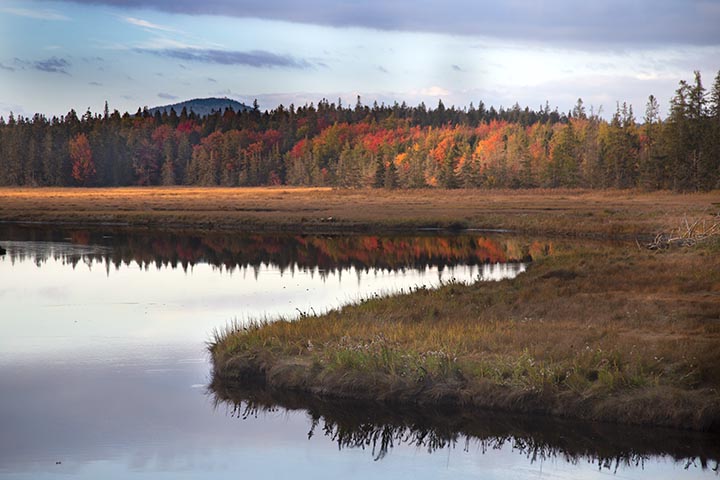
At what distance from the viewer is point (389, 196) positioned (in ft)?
343

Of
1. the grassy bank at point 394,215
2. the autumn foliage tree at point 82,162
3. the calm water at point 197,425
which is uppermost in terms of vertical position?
the autumn foliage tree at point 82,162

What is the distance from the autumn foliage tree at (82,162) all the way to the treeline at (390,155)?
0.68ft

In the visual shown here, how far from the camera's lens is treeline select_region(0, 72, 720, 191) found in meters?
95.1

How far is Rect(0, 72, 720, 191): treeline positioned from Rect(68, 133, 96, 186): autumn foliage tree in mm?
207

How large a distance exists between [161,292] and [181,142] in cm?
14396

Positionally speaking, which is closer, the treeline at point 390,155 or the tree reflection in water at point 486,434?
the tree reflection in water at point 486,434

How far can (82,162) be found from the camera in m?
157

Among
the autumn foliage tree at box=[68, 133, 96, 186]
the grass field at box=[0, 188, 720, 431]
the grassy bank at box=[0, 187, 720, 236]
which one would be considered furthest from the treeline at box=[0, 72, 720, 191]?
the grass field at box=[0, 188, 720, 431]

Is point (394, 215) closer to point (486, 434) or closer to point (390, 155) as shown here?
point (486, 434)

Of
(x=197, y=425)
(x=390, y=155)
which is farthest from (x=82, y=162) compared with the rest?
(x=197, y=425)

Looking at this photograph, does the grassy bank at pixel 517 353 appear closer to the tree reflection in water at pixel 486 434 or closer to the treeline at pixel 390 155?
the tree reflection in water at pixel 486 434

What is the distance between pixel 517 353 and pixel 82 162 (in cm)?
15309

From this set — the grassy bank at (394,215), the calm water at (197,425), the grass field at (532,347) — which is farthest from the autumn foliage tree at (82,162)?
the grass field at (532,347)

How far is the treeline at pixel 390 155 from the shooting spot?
95125mm
